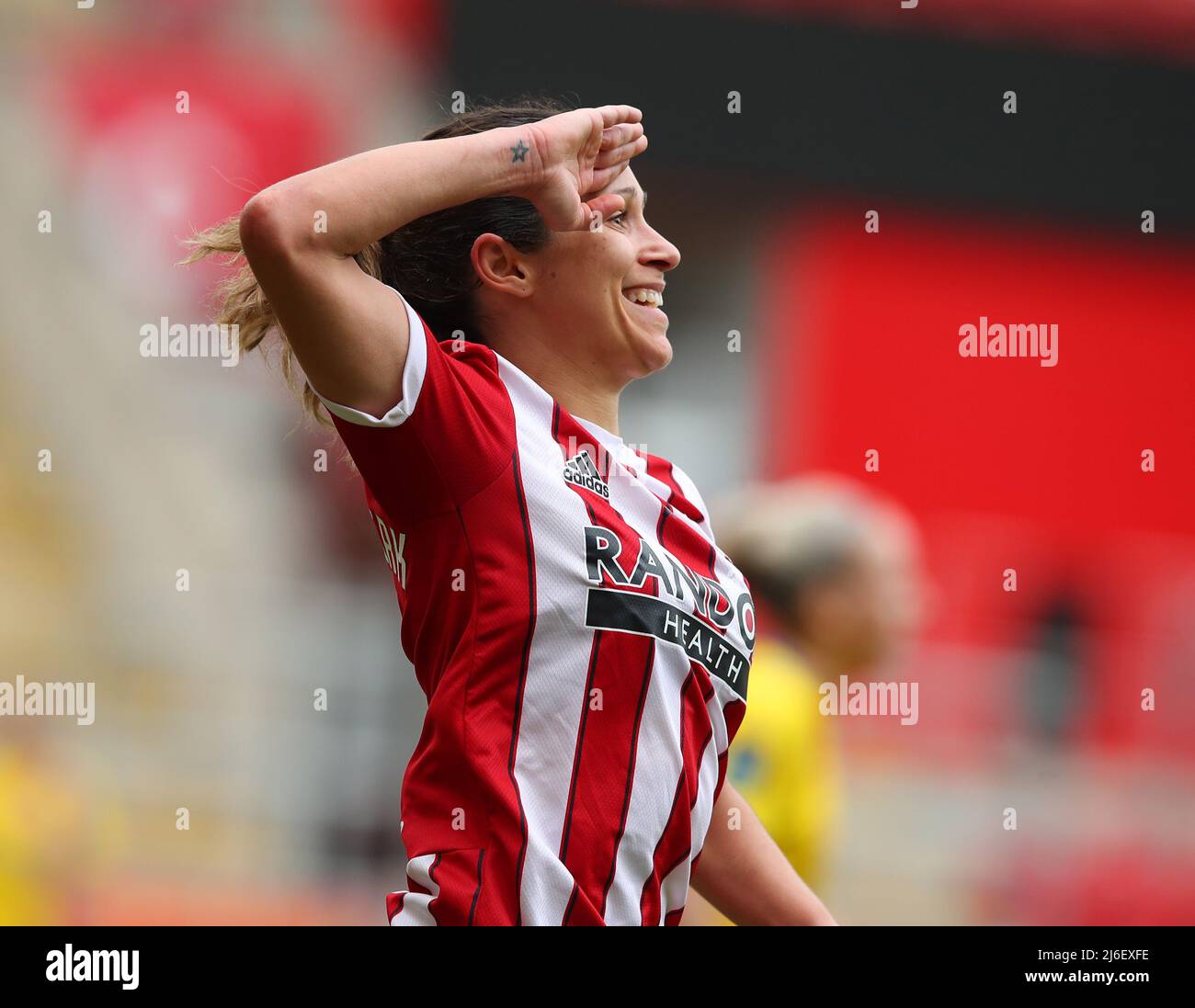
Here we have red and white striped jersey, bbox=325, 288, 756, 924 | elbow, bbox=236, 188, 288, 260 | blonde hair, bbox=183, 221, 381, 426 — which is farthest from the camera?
blonde hair, bbox=183, 221, 381, 426

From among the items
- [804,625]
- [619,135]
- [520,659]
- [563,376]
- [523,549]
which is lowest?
[804,625]

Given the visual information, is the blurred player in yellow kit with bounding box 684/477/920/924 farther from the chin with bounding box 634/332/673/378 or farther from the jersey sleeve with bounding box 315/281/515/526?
the jersey sleeve with bounding box 315/281/515/526

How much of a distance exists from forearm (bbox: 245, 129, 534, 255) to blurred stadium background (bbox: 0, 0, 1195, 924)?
4817 mm

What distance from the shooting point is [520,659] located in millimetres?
1929

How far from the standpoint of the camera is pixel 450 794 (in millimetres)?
1941

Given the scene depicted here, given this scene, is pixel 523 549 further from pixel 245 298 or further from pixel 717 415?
pixel 717 415

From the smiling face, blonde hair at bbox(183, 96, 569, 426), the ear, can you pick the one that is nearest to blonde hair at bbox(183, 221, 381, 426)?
blonde hair at bbox(183, 96, 569, 426)

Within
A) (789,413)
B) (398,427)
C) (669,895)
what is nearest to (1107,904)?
(789,413)

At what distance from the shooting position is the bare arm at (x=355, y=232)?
5.82 feet

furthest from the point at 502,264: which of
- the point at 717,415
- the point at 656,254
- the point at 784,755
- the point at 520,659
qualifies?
the point at 717,415

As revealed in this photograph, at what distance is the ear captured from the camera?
2213mm

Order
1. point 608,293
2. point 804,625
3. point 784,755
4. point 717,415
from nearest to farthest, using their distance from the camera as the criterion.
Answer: point 608,293 < point 784,755 < point 804,625 < point 717,415

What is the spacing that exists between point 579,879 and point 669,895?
269 millimetres

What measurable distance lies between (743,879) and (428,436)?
0.97 metres
